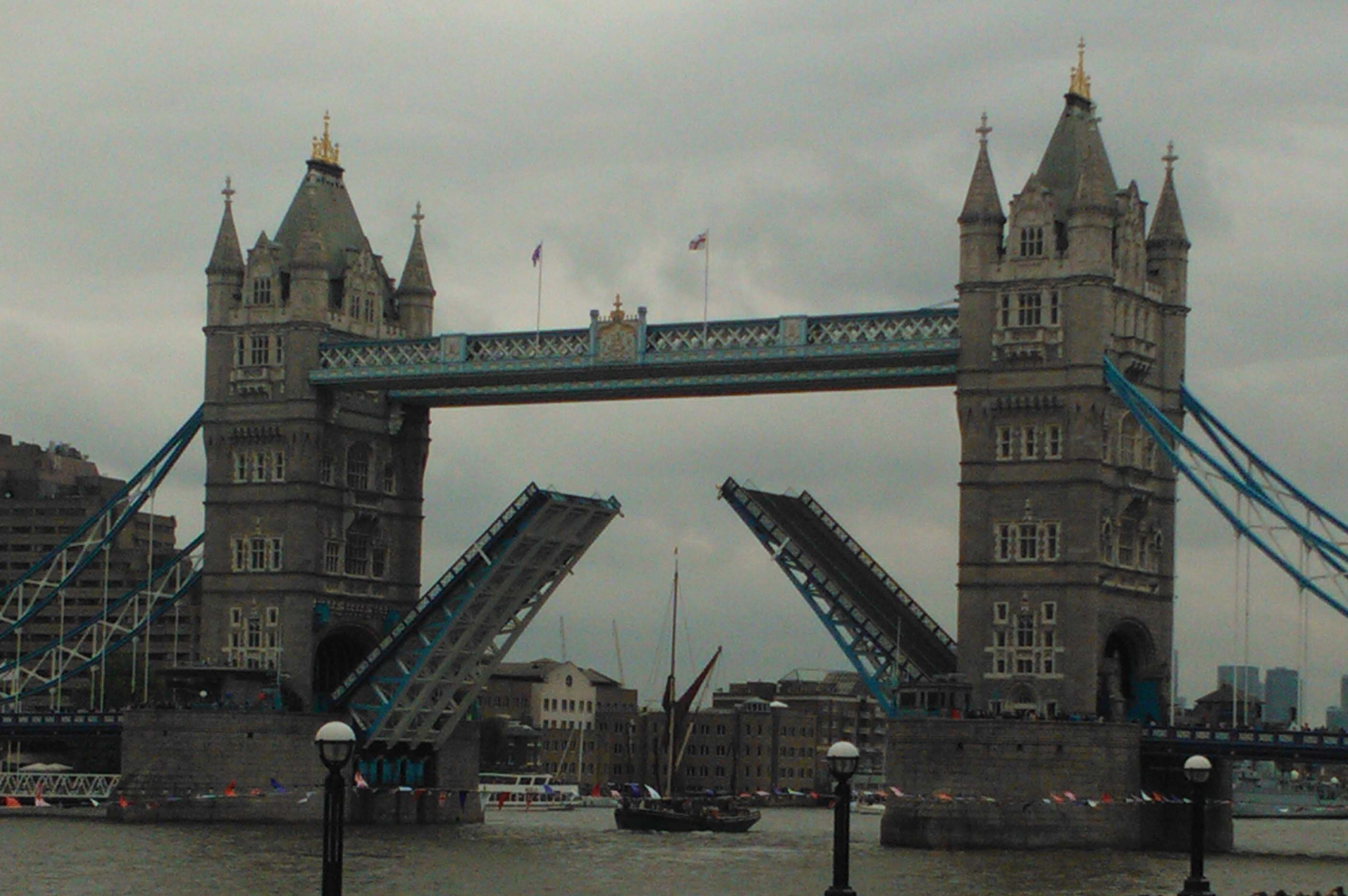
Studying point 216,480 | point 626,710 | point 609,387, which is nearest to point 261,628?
point 216,480

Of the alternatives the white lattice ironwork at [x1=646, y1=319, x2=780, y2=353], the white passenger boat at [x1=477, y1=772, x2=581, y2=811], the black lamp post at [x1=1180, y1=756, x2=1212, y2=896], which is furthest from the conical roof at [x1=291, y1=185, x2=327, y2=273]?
the black lamp post at [x1=1180, y1=756, x2=1212, y2=896]

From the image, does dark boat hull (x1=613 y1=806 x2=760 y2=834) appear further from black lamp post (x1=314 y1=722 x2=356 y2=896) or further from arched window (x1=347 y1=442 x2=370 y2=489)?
black lamp post (x1=314 y1=722 x2=356 y2=896)

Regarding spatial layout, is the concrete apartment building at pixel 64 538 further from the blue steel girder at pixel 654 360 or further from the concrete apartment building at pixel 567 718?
the blue steel girder at pixel 654 360

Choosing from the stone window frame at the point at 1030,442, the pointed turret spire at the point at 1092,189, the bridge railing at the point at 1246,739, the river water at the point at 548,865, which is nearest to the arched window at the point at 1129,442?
the stone window frame at the point at 1030,442

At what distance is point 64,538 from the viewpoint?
157 meters

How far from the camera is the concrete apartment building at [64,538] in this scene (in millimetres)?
152125

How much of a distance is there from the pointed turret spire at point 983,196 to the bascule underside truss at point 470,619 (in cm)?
1565

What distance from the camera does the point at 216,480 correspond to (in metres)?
101

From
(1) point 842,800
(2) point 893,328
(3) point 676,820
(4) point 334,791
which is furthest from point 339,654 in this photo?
(4) point 334,791

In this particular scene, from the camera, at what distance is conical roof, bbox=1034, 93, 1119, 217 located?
8750 centimetres

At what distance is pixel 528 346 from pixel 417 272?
11.9 metres

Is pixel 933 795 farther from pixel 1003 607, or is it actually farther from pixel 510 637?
pixel 510 637

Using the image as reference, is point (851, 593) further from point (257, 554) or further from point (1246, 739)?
point (257, 554)

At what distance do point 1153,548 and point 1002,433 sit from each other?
22.0ft
